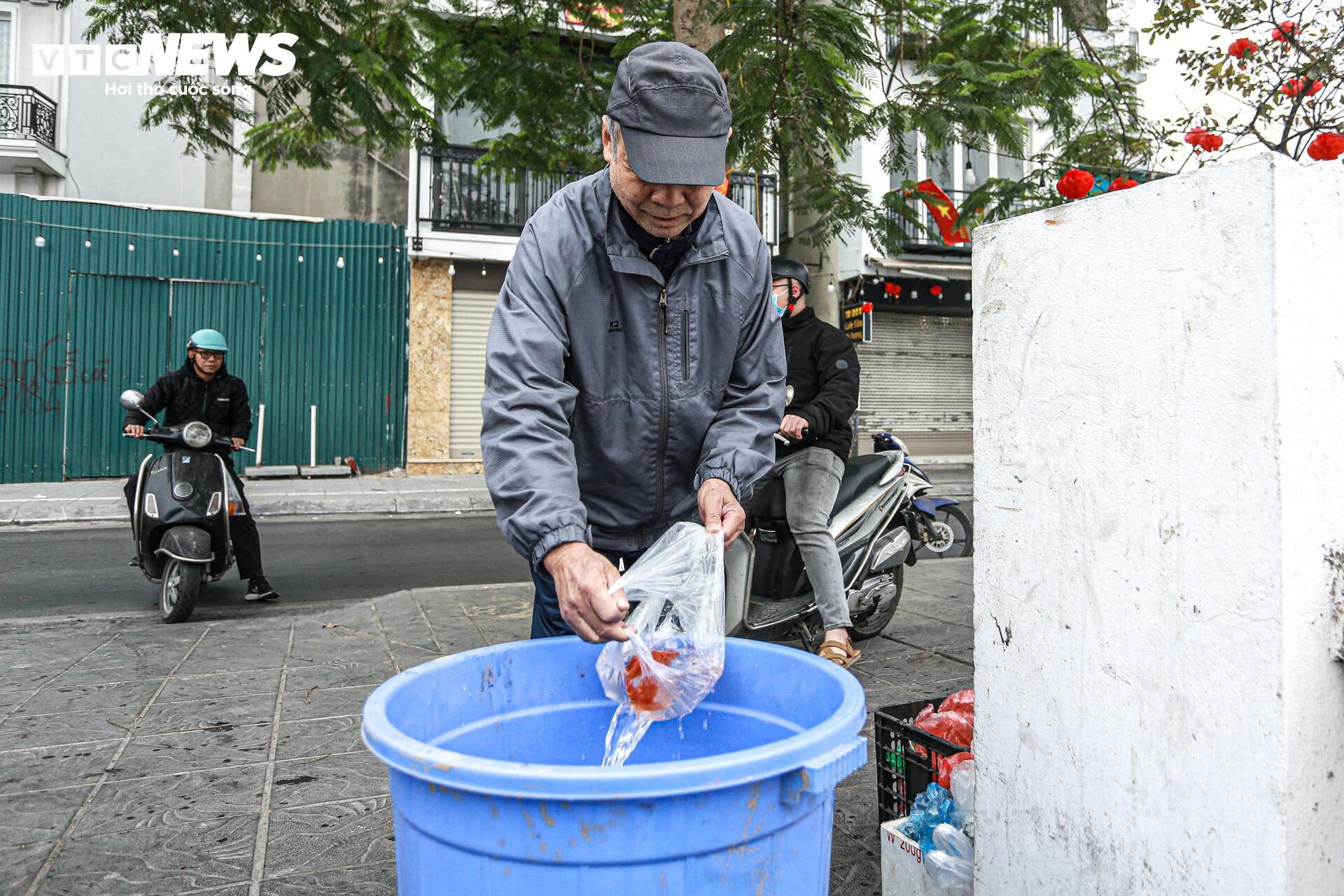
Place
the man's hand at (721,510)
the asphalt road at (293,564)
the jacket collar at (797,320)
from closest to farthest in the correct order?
the man's hand at (721,510) < the jacket collar at (797,320) < the asphalt road at (293,564)

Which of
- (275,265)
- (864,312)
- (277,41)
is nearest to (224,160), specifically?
(275,265)

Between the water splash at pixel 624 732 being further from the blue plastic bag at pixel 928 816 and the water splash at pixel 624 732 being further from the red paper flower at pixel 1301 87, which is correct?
the red paper flower at pixel 1301 87

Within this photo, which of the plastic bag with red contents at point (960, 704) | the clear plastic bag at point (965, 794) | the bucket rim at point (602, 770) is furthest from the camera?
the plastic bag with red contents at point (960, 704)

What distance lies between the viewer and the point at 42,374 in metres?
14.4

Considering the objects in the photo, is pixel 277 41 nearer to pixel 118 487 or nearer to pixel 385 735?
pixel 385 735

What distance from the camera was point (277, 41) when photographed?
18.2 ft

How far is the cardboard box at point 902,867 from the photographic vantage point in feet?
7.06

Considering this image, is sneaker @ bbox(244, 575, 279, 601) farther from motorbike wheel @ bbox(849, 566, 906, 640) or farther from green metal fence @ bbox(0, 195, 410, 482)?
green metal fence @ bbox(0, 195, 410, 482)

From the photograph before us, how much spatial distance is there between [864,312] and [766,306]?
1571 cm

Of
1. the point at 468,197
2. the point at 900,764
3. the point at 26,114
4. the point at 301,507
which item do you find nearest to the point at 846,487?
the point at 900,764

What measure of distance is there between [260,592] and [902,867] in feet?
17.7

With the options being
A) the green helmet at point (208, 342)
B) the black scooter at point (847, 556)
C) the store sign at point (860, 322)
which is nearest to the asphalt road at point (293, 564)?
the green helmet at point (208, 342)

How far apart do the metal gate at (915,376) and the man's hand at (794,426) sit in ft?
49.0

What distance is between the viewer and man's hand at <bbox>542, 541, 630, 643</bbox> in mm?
1548
